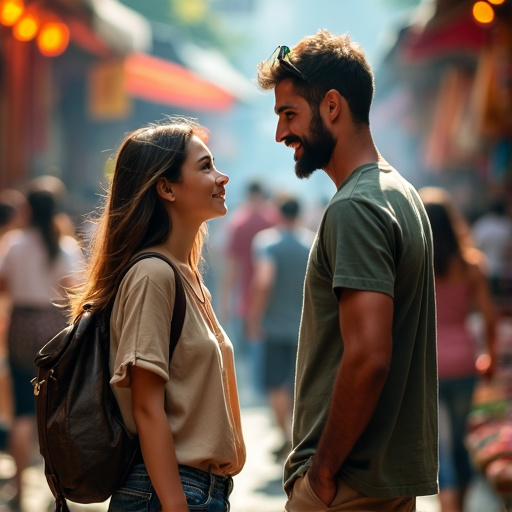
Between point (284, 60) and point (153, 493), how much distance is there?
4.40 ft

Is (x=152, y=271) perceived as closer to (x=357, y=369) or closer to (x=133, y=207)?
(x=133, y=207)

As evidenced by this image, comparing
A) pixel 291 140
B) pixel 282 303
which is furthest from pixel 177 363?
pixel 282 303

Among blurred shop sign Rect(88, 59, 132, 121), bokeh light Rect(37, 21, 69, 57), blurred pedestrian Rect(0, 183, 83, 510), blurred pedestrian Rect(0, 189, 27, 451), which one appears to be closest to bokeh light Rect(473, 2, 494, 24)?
blurred pedestrian Rect(0, 189, 27, 451)

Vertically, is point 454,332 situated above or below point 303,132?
below

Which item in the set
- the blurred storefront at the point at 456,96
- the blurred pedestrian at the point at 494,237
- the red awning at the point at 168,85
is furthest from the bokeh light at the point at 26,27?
the blurred pedestrian at the point at 494,237

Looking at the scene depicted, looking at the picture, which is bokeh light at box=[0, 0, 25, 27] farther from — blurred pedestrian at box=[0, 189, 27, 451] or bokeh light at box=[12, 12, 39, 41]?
blurred pedestrian at box=[0, 189, 27, 451]

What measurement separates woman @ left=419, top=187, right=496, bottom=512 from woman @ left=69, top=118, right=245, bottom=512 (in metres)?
3.08

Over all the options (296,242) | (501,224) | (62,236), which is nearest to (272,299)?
(296,242)

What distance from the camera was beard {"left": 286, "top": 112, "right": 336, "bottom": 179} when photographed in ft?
10.9

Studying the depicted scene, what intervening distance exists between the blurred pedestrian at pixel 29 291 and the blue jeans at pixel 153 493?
4150 mm

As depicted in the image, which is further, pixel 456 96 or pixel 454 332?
pixel 456 96

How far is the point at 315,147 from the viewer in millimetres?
3352

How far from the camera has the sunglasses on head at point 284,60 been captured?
10.9 ft

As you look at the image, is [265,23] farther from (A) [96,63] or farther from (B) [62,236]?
(B) [62,236]
